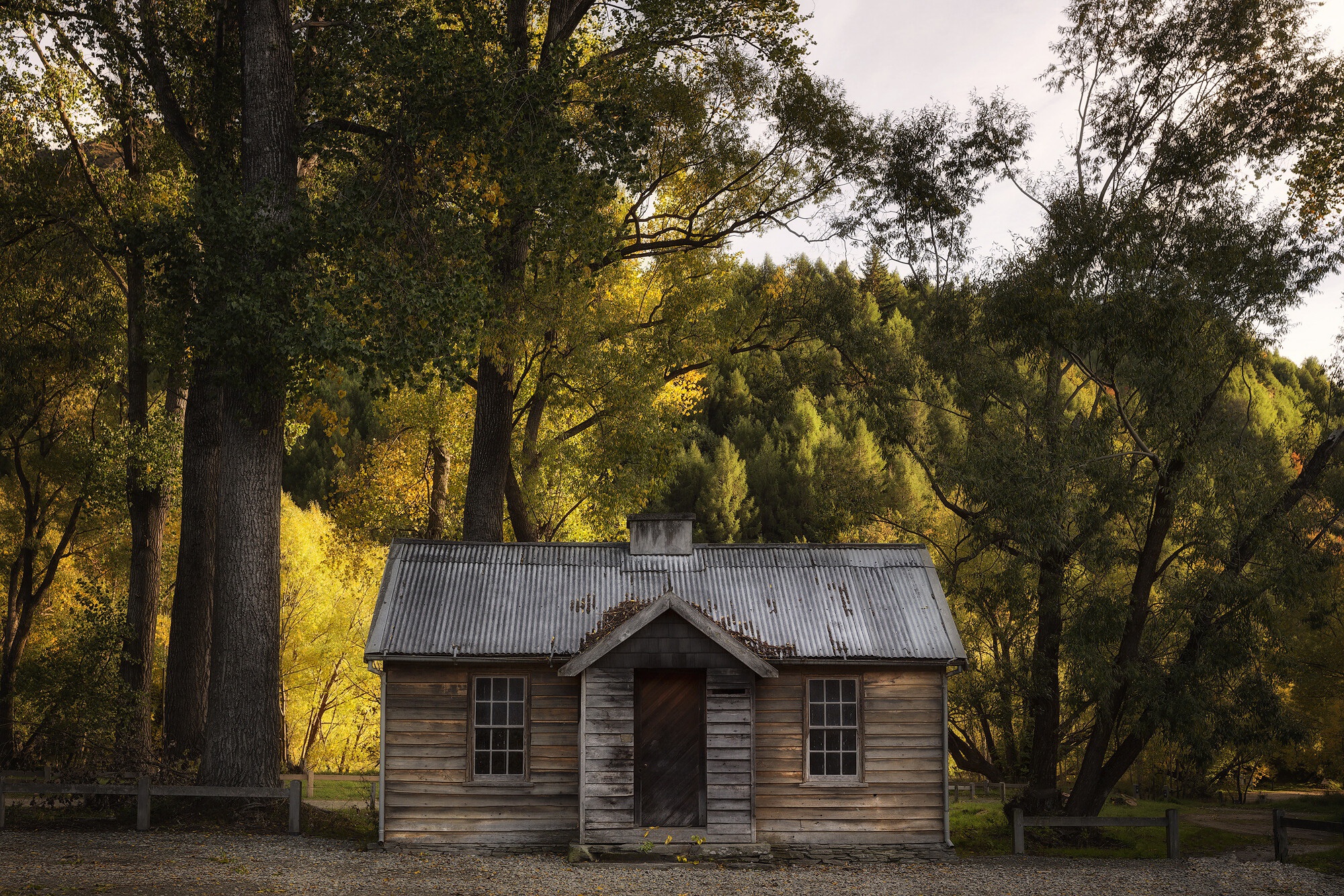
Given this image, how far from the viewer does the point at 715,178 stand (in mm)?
23078

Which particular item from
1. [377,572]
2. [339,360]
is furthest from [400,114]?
[377,572]

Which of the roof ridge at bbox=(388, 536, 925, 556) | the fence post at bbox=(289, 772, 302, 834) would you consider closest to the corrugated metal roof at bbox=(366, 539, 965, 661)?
the roof ridge at bbox=(388, 536, 925, 556)

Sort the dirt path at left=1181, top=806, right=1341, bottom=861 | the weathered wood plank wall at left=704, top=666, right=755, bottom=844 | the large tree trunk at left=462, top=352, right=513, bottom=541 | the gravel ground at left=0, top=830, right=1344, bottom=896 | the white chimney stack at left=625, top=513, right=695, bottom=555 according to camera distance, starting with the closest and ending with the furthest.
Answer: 1. the gravel ground at left=0, top=830, right=1344, bottom=896
2. the weathered wood plank wall at left=704, top=666, right=755, bottom=844
3. the white chimney stack at left=625, top=513, right=695, bottom=555
4. the dirt path at left=1181, top=806, right=1341, bottom=861
5. the large tree trunk at left=462, top=352, right=513, bottom=541

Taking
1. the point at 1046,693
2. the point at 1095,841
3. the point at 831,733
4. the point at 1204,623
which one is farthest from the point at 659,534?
the point at 1095,841

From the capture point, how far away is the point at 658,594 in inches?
647

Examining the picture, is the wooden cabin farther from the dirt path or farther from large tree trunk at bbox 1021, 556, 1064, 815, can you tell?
the dirt path

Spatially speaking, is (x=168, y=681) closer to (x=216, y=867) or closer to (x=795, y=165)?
(x=216, y=867)

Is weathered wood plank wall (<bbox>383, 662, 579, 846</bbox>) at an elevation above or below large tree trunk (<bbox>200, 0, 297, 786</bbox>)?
below

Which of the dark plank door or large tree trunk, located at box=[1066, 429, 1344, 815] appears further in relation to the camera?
large tree trunk, located at box=[1066, 429, 1344, 815]

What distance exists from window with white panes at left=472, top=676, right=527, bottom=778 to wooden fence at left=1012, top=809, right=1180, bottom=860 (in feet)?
24.3

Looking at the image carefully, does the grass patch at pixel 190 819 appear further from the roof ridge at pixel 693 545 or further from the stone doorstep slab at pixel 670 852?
the roof ridge at pixel 693 545

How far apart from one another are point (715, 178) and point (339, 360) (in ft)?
36.0

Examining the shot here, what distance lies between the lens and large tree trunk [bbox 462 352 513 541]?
21.2m

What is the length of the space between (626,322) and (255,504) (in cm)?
949
